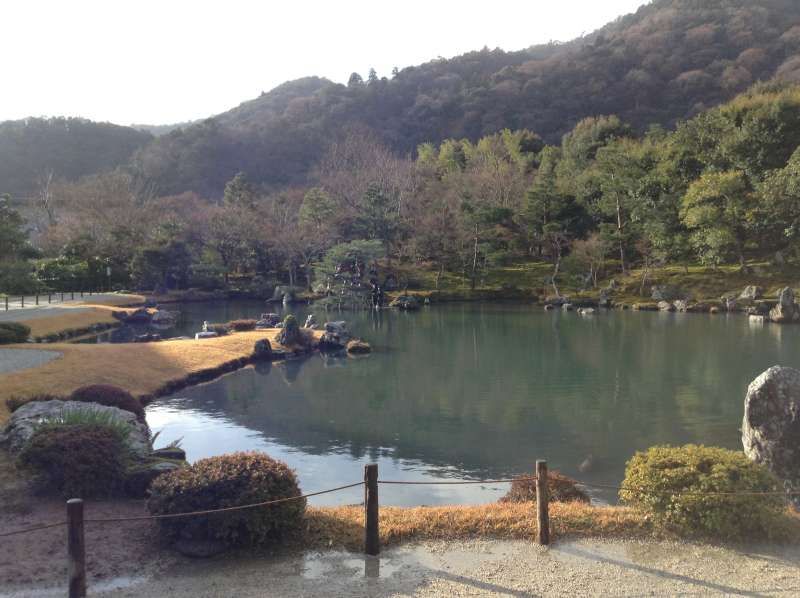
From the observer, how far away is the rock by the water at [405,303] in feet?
162

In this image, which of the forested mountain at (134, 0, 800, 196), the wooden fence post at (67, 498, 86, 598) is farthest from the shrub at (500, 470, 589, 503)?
the forested mountain at (134, 0, 800, 196)

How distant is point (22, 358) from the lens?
20.5 metres

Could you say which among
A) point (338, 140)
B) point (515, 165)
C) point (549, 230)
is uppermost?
point (338, 140)

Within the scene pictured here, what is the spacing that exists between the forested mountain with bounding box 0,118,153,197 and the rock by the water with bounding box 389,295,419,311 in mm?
63120

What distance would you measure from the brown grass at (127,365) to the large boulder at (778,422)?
14367mm

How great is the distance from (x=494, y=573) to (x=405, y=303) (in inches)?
1689

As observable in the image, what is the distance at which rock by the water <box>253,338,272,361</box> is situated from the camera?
91.1 ft

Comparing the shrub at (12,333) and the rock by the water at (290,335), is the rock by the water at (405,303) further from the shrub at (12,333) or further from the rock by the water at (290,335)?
the shrub at (12,333)

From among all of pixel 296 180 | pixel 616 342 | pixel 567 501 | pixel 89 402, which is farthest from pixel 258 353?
pixel 296 180

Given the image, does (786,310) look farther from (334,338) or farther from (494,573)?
(494,573)

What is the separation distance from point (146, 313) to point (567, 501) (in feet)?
122

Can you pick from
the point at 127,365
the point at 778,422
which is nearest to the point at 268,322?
the point at 127,365

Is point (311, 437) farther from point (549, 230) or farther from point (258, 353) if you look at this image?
point (549, 230)

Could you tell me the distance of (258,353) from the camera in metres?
27.9
